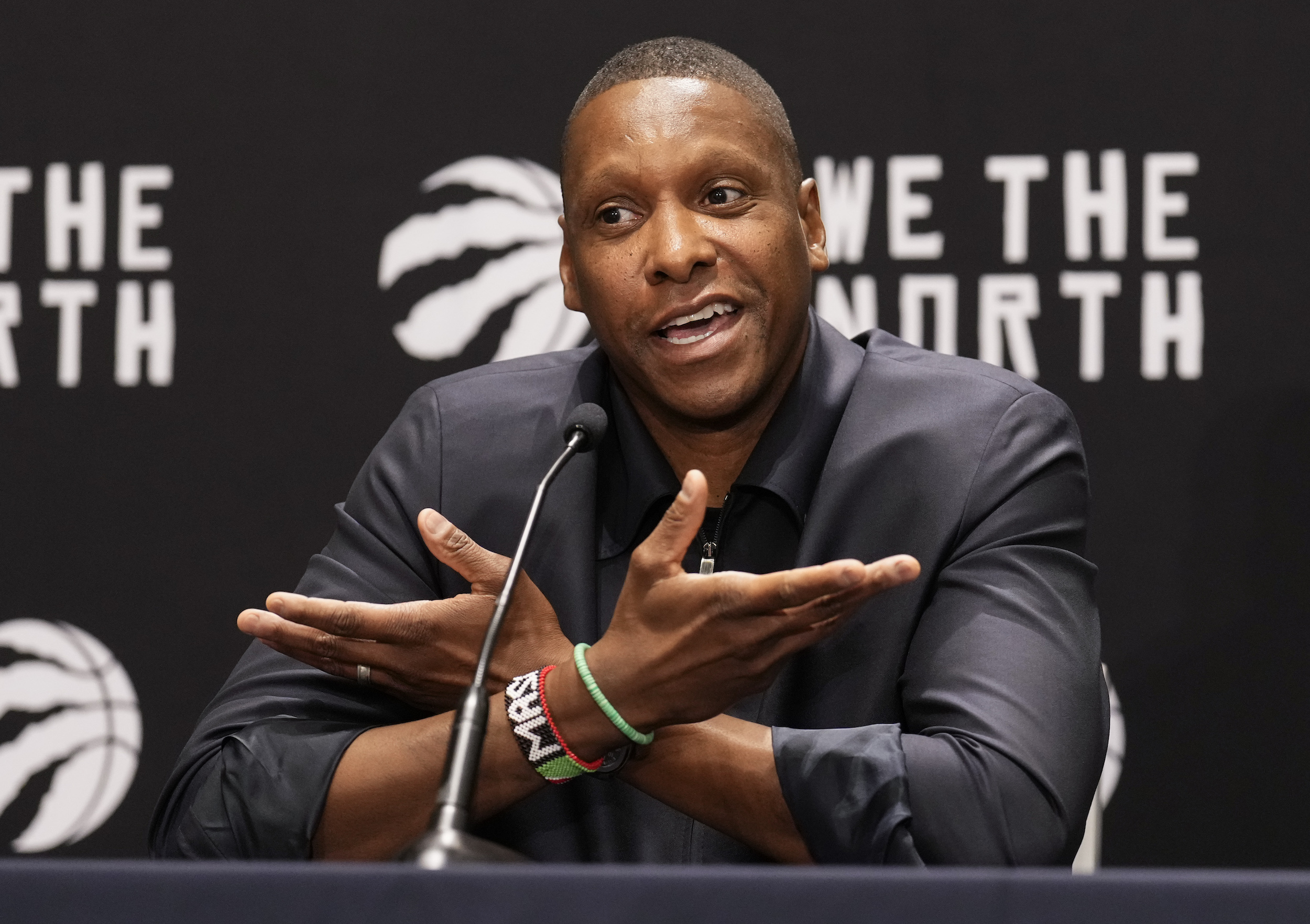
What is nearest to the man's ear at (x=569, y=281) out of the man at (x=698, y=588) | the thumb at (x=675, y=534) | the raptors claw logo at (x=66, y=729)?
the man at (x=698, y=588)

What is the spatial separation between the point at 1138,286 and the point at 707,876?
7.07 feet

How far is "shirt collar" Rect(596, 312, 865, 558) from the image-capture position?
80.7 inches

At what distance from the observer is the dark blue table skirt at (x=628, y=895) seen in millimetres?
853

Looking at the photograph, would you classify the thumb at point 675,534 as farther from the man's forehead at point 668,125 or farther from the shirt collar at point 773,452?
the man's forehead at point 668,125

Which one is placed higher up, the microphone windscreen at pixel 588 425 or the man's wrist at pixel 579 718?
the microphone windscreen at pixel 588 425

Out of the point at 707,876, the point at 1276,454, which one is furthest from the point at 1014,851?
the point at 1276,454

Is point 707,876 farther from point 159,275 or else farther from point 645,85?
point 159,275

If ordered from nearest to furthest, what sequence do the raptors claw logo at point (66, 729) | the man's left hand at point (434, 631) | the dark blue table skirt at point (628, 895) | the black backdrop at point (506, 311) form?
1. the dark blue table skirt at point (628, 895)
2. the man's left hand at point (434, 631)
3. the black backdrop at point (506, 311)
4. the raptors claw logo at point (66, 729)

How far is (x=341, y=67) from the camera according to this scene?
2.94 metres

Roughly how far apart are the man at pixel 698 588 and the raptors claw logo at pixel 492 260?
0.53 m

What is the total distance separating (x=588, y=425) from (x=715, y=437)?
23.2 inches

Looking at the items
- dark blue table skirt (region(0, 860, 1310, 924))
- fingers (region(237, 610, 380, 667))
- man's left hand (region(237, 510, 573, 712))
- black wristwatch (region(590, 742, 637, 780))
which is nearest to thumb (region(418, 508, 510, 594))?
man's left hand (region(237, 510, 573, 712))

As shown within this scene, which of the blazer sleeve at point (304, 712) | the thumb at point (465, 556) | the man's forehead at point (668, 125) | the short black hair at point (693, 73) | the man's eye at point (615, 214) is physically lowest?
the blazer sleeve at point (304, 712)

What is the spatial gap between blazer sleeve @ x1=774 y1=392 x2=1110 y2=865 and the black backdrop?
0.79 meters
